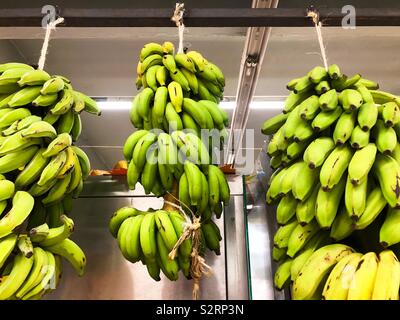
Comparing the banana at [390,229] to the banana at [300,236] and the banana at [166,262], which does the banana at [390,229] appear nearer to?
the banana at [300,236]

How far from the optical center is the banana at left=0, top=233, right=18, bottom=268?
841 mm

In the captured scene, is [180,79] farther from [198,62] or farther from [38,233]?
[38,233]

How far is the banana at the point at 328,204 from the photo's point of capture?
920 mm

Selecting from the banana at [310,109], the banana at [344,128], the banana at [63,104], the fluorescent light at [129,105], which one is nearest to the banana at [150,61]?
the banana at [63,104]

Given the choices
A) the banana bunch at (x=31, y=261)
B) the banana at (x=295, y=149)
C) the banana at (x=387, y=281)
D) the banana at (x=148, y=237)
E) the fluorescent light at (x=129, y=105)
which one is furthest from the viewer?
the fluorescent light at (x=129, y=105)

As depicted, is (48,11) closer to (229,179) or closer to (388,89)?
(229,179)

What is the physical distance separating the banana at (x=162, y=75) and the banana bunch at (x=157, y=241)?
38 cm

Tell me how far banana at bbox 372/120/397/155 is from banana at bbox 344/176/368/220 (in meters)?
0.09

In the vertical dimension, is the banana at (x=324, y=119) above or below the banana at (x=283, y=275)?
above

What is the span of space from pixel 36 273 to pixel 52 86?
0.49 metres

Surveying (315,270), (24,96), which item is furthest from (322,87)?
(24,96)

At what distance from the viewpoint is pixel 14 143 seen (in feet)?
3.14

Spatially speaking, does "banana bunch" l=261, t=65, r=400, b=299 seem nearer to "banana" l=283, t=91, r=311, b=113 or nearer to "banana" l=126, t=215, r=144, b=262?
"banana" l=283, t=91, r=311, b=113

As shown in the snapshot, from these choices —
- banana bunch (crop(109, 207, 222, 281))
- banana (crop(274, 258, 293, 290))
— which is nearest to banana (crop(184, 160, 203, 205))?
banana bunch (crop(109, 207, 222, 281))
